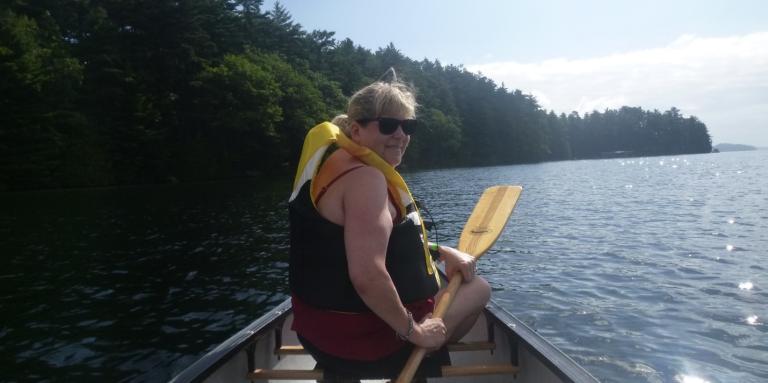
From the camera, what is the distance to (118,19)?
4444 centimetres

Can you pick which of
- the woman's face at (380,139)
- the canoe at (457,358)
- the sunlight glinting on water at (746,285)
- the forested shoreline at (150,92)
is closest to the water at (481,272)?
the sunlight glinting on water at (746,285)

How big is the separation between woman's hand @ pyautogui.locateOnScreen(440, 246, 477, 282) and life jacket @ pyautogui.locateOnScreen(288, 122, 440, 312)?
0.61m

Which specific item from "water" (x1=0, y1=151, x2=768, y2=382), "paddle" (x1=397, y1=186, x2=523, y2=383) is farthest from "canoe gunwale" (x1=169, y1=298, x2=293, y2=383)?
"water" (x1=0, y1=151, x2=768, y2=382)

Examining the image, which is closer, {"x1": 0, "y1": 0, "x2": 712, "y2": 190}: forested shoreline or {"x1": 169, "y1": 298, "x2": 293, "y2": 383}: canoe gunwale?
{"x1": 169, "y1": 298, "x2": 293, "y2": 383}: canoe gunwale

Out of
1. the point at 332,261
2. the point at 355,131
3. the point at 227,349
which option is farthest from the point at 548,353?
the point at 227,349

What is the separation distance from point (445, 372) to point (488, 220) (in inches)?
86.1

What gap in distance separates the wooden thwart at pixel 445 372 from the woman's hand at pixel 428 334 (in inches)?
24.4

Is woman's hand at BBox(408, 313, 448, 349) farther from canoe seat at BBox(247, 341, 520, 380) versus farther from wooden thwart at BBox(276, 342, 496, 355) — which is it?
wooden thwart at BBox(276, 342, 496, 355)

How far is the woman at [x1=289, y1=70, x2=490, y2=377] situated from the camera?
2320 millimetres

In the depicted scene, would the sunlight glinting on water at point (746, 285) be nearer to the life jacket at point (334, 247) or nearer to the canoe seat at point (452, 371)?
the canoe seat at point (452, 371)

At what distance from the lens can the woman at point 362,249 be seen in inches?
91.4

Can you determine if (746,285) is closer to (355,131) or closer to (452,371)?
(452,371)

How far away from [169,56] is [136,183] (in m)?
11.6

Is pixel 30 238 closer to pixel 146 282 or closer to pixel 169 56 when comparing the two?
pixel 146 282
